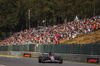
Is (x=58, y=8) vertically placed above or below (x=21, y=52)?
above

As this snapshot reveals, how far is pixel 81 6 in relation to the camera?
76.7 m

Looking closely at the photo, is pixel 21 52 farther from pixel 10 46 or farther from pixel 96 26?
pixel 96 26

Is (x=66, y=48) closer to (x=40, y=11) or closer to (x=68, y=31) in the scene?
(x=68, y=31)

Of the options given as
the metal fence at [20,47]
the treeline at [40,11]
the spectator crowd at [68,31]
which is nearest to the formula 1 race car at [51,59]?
the spectator crowd at [68,31]

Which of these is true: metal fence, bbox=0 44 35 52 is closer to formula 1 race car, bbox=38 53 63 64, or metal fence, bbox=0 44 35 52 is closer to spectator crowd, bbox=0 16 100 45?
spectator crowd, bbox=0 16 100 45

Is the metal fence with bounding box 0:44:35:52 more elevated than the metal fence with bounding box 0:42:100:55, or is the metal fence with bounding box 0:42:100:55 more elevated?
the metal fence with bounding box 0:44:35:52

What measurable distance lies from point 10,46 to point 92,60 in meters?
27.1

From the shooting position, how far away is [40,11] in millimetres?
81125

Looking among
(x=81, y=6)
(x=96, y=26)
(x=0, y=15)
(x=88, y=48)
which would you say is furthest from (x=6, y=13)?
(x=88, y=48)

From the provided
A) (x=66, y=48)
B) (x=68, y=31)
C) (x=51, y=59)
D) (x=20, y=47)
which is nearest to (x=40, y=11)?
(x=20, y=47)

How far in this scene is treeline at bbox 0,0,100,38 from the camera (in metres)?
74.3

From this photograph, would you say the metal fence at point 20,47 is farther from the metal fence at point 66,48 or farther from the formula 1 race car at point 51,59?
the formula 1 race car at point 51,59

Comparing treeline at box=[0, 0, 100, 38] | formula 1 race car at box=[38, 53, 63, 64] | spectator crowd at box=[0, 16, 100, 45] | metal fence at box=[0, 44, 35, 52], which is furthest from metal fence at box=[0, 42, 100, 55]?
treeline at box=[0, 0, 100, 38]

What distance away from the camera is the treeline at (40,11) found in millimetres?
74312
